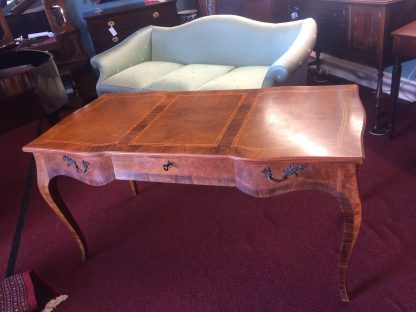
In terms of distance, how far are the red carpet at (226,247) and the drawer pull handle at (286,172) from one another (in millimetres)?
569

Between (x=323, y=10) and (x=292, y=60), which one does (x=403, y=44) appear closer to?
(x=292, y=60)

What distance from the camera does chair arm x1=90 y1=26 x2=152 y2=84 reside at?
2.91 meters

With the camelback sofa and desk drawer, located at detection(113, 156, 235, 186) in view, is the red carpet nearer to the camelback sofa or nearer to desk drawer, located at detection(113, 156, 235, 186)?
desk drawer, located at detection(113, 156, 235, 186)

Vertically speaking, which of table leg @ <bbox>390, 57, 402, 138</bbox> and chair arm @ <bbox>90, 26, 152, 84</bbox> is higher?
chair arm @ <bbox>90, 26, 152, 84</bbox>

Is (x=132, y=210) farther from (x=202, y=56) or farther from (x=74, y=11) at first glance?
(x=74, y=11)

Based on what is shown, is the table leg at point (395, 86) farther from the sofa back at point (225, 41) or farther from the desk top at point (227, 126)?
the desk top at point (227, 126)

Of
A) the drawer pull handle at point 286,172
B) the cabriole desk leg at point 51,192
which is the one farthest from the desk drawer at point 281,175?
the cabriole desk leg at point 51,192

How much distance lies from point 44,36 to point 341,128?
10.4 ft

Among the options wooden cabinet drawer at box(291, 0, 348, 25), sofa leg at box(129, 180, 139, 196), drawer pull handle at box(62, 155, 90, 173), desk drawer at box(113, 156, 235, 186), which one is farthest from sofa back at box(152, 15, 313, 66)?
drawer pull handle at box(62, 155, 90, 173)

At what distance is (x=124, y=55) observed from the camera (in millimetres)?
3062

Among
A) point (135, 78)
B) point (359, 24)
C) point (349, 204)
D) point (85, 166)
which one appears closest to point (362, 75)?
point (359, 24)

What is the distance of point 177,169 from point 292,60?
119 cm

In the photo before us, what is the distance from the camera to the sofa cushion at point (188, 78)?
2.59 metres

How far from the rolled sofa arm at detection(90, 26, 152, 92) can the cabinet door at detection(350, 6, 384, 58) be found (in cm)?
171
